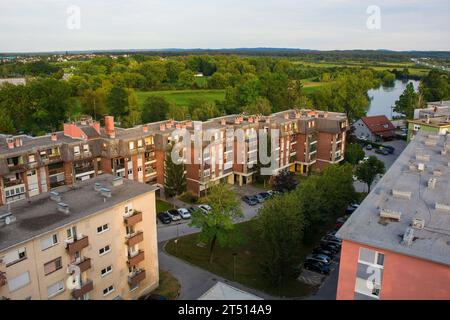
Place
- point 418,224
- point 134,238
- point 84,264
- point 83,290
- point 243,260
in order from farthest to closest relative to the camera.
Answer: point 243,260, point 134,238, point 83,290, point 84,264, point 418,224

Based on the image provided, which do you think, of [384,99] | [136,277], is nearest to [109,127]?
[136,277]

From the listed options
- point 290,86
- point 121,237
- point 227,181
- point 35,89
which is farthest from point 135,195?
point 290,86

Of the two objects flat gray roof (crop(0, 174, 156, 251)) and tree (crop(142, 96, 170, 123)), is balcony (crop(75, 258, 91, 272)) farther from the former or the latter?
tree (crop(142, 96, 170, 123))

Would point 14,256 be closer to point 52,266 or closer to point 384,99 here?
point 52,266

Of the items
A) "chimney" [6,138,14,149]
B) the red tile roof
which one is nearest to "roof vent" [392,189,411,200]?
"chimney" [6,138,14,149]

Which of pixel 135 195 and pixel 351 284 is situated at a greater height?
A: pixel 135 195

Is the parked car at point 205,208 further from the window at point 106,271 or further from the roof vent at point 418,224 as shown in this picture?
the roof vent at point 418,224
